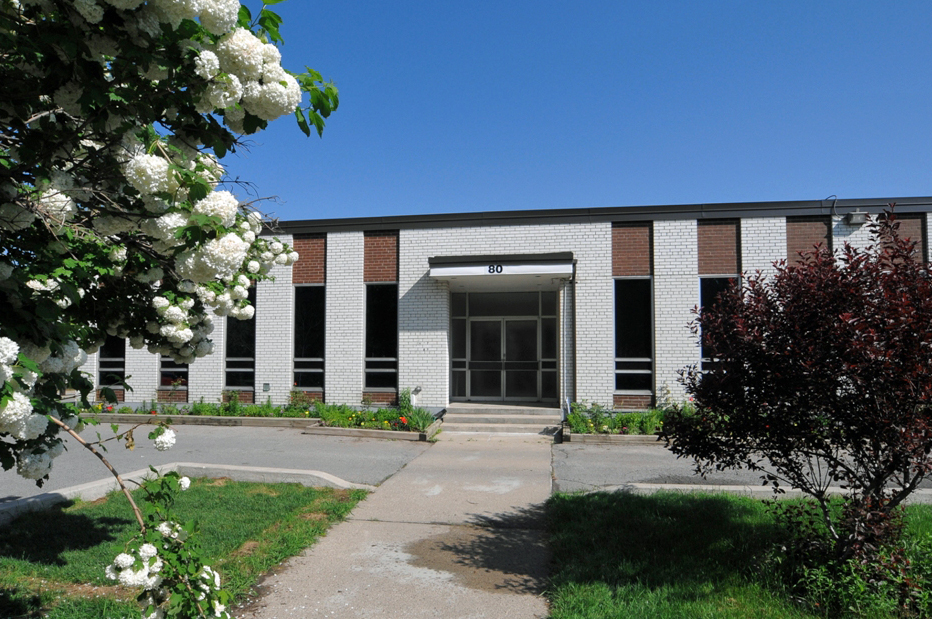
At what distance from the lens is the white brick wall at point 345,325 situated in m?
16.3

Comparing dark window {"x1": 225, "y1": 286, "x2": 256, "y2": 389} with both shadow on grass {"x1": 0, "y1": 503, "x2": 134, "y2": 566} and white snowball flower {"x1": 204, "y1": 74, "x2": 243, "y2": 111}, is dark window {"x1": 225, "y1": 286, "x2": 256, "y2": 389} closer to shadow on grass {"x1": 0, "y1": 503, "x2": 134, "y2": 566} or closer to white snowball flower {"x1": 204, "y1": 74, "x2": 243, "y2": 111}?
shadow on grass {"x1": 0, "y1": 503, "x2": 134, "y2": 566}

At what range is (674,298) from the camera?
1492cm

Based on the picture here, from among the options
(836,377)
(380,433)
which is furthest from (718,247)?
(836,377)

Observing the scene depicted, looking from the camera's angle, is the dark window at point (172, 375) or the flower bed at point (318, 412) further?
the dark window at point (172, 375)

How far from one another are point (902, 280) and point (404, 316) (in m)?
12.7

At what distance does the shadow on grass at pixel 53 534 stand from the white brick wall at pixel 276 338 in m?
10.0

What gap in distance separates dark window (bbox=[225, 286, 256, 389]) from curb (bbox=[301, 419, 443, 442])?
4.18m

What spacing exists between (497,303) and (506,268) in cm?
317

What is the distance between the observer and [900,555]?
4.05 meters

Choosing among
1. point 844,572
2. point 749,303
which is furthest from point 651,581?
point 749,303

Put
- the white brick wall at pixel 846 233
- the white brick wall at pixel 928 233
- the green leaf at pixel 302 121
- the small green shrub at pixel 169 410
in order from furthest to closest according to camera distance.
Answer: the small green shrub at pixel 169 410 < the white brick wall at pixel 846 233 < the white brick wall at pixel 928 233 < the green leaf at pixel 302 121

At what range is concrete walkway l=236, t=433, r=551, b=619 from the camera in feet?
14.7

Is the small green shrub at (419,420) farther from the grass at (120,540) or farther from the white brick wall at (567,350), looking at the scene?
the grass at (120,540)

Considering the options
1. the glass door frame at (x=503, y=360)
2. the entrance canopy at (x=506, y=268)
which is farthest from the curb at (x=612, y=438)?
the glass door frame at (x=503, y=360)
